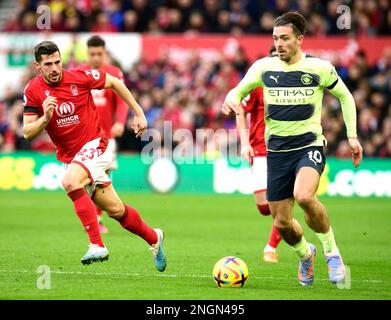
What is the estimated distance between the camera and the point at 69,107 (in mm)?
9680

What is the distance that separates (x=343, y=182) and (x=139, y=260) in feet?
37.2

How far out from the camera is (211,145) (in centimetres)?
2244

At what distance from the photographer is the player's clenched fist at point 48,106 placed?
9039mm

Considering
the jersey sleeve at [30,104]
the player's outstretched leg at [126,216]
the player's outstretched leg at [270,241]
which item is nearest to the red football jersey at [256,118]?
the player's outstretched leg at [270,241]

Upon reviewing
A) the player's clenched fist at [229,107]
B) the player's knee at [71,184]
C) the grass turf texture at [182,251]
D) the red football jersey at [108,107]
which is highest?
the red football jersey at [108,107]

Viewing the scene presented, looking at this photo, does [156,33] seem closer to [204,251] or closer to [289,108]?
[204,251]

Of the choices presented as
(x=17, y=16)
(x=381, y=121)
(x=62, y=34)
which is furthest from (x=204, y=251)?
(x=17, y=16)

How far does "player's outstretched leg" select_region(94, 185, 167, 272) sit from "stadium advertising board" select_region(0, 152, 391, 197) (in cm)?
1173

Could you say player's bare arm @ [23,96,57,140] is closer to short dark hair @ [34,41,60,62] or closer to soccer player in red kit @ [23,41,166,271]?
soccer player in red kit @ [23,41,166,271]

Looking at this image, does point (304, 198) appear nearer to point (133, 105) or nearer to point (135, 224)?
point (135, 224)

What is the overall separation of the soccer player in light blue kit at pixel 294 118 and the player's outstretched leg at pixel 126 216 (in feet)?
4.39

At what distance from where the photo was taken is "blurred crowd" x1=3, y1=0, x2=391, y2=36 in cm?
2519

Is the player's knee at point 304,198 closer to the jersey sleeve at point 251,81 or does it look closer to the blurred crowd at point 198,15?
the jersey sleeve at point 251,81

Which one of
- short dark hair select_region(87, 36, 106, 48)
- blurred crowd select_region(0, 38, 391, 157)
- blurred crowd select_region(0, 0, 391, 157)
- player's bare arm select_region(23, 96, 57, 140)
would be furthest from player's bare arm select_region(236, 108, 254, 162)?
blurred crowd select_region(0, 38, 391, 157)
